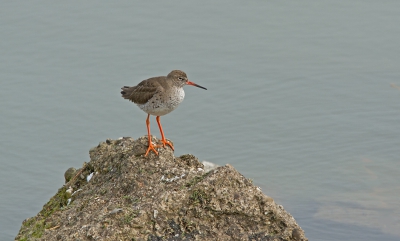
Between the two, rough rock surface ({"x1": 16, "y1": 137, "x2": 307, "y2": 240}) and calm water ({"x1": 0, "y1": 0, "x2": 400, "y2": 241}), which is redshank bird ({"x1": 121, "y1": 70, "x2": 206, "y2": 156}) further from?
calm water ({"x1": 0, "y1": 0, "x2": 400, "y2": 241})

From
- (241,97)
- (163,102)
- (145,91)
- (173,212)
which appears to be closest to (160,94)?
(163,102)

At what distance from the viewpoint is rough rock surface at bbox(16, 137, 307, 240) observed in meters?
5.91

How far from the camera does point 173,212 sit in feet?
19.7

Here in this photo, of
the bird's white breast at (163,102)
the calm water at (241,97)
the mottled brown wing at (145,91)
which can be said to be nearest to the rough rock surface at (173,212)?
the bird's white breast at (163,102)

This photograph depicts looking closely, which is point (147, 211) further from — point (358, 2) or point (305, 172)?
point (358, 2)

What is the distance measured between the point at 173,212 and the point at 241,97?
939cm

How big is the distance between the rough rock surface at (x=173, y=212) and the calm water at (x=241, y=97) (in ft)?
18.2

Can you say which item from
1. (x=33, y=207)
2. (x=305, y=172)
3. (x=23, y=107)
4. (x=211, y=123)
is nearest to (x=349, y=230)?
(x=305, y=172)

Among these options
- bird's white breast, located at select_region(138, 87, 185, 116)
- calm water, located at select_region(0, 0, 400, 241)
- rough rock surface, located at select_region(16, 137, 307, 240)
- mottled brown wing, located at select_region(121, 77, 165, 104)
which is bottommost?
rough rock surface, located at select_region(16, 137, 307, 240)

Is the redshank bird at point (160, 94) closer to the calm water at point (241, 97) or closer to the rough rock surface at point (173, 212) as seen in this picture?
Result: the rough rock surface at point (173, 212)

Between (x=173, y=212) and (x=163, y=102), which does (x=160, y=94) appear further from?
(x=173, y=212)

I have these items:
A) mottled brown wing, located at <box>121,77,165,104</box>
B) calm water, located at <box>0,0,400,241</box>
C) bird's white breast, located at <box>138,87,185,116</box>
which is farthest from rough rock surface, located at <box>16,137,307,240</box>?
calm water, located at <box>0,0,400,241</box>

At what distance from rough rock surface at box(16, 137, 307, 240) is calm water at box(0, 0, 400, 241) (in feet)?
18.2

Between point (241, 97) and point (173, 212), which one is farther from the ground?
point (241, 97)
